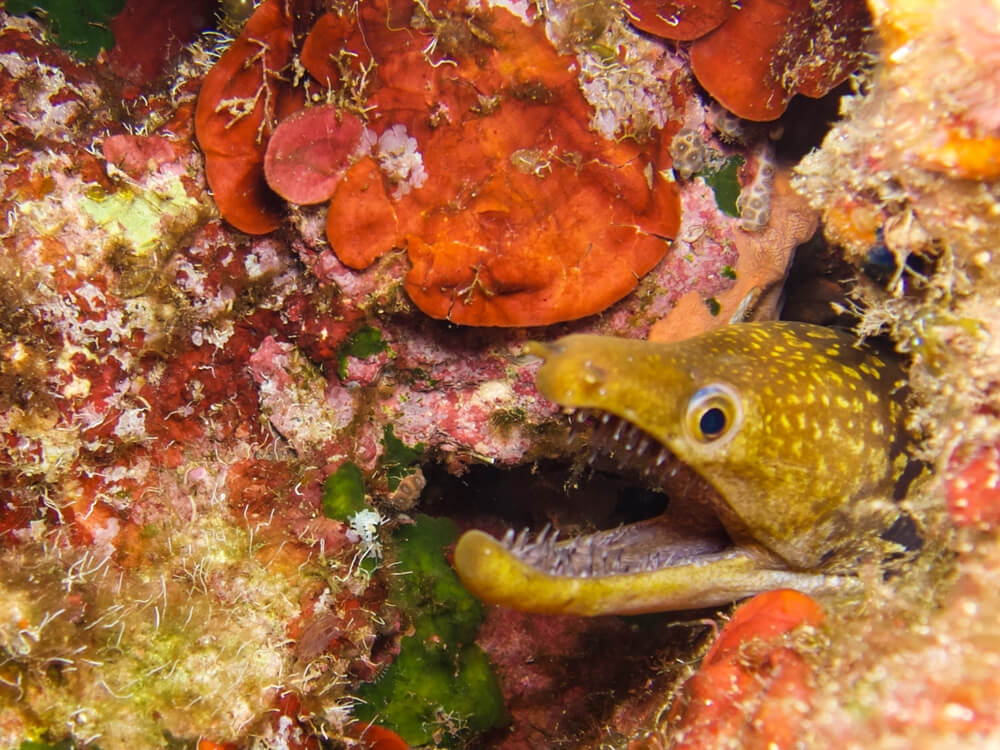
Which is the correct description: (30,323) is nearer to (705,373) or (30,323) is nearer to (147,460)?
(147,460)

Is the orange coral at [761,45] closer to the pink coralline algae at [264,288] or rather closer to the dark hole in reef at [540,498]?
the pink coralline algae at [264,288]

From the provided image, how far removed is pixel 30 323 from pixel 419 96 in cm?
206

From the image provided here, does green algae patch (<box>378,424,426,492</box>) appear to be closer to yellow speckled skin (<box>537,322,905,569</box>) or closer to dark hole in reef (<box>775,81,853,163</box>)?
yellow speckled skin (<box>537,322,905,569</box>)

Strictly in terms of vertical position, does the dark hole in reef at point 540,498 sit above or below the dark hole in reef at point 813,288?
below

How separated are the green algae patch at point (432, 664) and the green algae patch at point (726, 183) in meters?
2.58

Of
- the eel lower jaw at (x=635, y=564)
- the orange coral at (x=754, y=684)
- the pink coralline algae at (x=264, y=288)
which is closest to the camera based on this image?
the orange coral at (x=754, y=684)

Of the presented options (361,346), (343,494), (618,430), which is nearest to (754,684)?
(618,430)

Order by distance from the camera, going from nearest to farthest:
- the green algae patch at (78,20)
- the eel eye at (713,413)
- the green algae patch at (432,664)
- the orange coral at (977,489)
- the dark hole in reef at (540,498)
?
the orange coral at (977,489) < the eel eye at (713,413) < the green algae patch at (78,20) < the green algae patch at (432,664) < the dark hole in reef at (540,498)

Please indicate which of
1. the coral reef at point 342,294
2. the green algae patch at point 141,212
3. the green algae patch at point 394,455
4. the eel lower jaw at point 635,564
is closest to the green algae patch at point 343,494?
the coral reef at point 342,294

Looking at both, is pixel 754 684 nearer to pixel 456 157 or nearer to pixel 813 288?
pixel 456 157

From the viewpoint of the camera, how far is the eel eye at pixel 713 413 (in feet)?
7.97

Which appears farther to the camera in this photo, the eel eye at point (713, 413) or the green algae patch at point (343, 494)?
the green algae patch at point (343, 494)

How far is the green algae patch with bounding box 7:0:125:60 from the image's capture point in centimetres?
307

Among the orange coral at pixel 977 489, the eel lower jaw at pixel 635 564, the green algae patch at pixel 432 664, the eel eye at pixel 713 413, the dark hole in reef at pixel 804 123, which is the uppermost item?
the dark hole in reef at pixel 804 123
